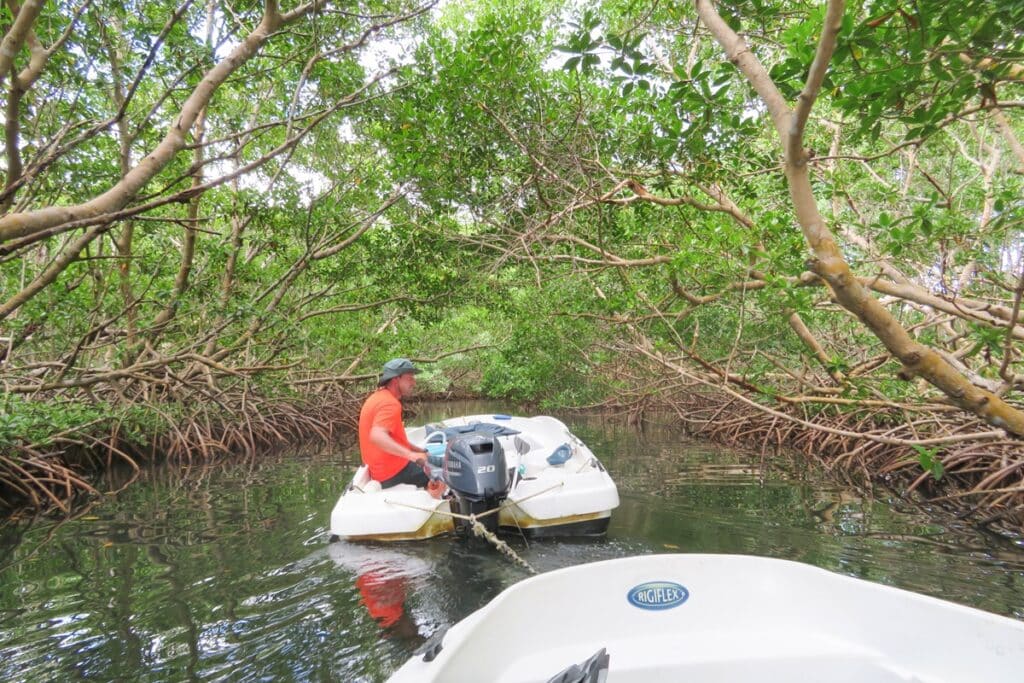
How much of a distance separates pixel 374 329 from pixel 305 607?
31.7 ft

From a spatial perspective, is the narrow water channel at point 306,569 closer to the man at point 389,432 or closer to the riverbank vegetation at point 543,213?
the man at point 389,432

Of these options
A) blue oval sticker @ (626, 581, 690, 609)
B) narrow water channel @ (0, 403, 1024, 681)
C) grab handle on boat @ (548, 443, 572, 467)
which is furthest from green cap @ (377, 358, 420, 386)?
blue oval sticker @ (626, 581, 690, 609)

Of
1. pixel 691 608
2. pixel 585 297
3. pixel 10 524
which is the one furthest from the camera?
pixel 585 297

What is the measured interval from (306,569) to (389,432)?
1138 mm

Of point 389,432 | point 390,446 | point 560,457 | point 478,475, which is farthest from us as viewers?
point 560,457

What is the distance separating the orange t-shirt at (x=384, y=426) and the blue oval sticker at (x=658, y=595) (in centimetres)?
249

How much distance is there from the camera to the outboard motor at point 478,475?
140 inches

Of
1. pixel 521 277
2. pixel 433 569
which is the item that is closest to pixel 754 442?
pixel 521 277

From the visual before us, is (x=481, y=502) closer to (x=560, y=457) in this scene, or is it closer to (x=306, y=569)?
(x=306, y=569)

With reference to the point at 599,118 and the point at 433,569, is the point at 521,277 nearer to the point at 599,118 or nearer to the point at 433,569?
the point at 599,118

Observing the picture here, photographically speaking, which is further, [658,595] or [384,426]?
[384,426]

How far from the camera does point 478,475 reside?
355 centimetres

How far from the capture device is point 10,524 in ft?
17.0

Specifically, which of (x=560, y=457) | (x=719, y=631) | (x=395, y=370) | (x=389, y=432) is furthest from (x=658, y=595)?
(x=395, y=370)
